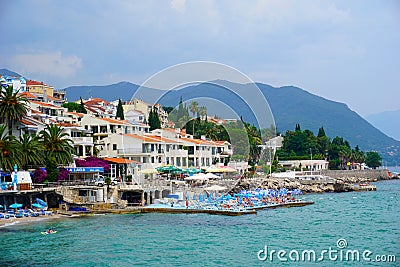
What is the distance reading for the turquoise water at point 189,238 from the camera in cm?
2339

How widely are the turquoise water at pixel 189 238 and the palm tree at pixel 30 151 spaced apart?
765 cm

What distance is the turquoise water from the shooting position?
2339 centimetres

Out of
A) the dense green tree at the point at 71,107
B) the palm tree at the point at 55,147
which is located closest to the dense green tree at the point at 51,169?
the palm tree at the point at 55,147

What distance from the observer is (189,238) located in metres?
28.4

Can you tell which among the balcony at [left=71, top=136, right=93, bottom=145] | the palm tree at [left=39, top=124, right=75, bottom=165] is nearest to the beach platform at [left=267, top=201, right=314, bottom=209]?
the palm tree at [left=39, top=124, right=75, bottom=165]

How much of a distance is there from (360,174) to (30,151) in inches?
2641

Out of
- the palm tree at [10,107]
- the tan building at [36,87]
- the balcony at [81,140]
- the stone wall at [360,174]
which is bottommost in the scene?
the stone wall at [360,174]

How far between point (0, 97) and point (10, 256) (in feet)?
75.7

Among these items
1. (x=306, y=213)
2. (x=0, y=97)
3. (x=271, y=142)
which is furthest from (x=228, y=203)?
(x=271, y=142)

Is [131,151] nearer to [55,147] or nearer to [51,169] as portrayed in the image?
[55,147]

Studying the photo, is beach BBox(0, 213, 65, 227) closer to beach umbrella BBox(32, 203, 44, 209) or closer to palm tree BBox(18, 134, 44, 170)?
beach umbrella BBox(32, 203, 44, 209)

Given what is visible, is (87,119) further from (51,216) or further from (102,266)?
(102,266)

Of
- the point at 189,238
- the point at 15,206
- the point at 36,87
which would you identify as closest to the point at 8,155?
the point at 15,206

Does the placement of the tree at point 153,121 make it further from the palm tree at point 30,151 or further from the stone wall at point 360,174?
the stone wall at point 360,174
